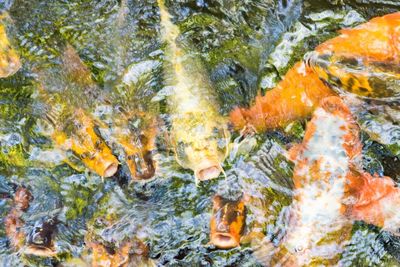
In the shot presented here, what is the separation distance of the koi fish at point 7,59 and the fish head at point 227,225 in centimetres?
221

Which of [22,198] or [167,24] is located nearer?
[22,198]

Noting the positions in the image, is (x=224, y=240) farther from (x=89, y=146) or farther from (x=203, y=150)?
(x=89, y=146)

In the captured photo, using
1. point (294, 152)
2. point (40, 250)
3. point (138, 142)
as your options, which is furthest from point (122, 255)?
point (294, 152)

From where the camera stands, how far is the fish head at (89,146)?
4.00 meters

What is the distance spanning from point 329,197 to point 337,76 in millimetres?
910

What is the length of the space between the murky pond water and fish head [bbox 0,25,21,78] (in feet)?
0.43

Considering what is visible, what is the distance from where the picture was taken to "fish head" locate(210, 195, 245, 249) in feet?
11.9

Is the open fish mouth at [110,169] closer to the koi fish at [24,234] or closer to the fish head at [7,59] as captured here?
the koi fish at [24,234]

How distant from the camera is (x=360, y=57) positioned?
3.84 meters

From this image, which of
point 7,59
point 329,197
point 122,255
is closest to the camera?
point 329,197

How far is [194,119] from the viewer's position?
396 cm

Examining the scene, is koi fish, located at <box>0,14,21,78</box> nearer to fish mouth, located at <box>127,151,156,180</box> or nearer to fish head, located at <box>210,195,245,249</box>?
fish mouth, located at <box>127,151,156,180</box>

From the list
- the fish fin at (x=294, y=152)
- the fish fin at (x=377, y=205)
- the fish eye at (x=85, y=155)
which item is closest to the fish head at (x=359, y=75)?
the fish fin at (x=294, y=152)

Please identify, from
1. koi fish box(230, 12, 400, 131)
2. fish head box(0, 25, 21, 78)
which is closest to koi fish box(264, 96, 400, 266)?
koi fish box(230, 12, 400, 131)
